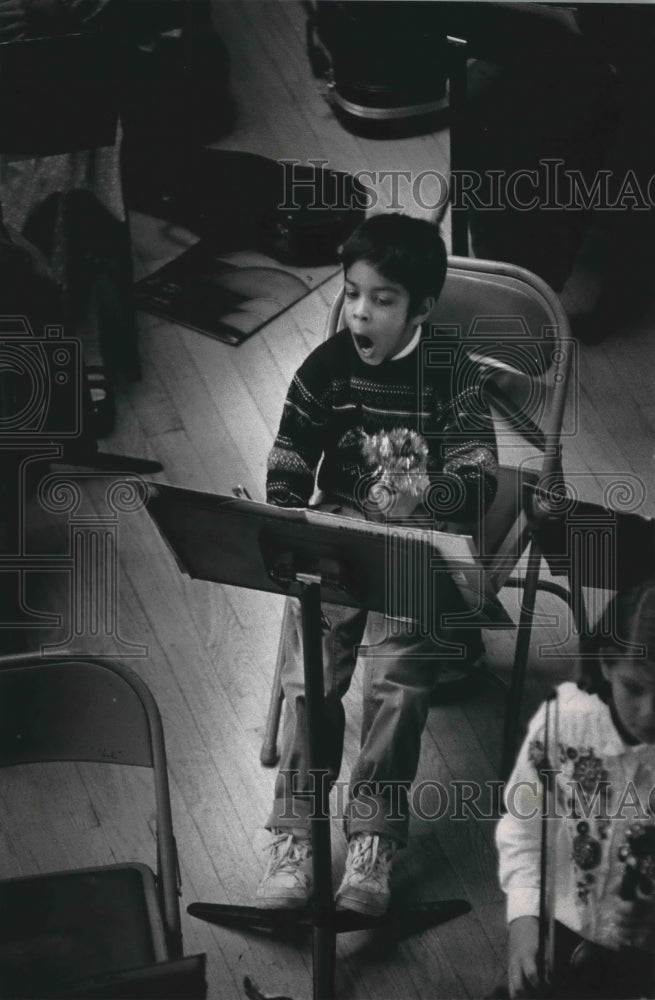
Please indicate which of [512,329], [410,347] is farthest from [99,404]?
[512,329]

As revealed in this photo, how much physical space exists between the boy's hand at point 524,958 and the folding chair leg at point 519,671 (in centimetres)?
34

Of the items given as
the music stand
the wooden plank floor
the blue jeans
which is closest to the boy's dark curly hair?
the wooden plank floor

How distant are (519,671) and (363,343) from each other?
0.63 m

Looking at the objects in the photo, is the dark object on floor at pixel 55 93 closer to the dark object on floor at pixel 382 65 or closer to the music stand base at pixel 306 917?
the dark object on floor at pixel 382 65

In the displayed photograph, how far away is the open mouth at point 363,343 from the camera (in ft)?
7.09

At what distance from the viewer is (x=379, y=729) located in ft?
7.22

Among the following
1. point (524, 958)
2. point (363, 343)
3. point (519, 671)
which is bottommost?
point (524, 958)

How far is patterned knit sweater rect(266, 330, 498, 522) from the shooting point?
215cm

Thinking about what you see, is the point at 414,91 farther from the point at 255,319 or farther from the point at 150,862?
the point at 150,862

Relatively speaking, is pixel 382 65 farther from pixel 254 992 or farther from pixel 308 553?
pixel 254 992

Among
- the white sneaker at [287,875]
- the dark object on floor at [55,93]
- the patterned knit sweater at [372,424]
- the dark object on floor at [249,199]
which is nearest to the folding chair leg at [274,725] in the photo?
the white sneaker at [287,875]

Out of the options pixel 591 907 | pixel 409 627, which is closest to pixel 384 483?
pixel 409 627

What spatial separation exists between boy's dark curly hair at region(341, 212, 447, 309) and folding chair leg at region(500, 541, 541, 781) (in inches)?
19.4

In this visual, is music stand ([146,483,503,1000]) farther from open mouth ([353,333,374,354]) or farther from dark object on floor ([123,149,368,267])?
dark object on floor ([123,149,368,267])
